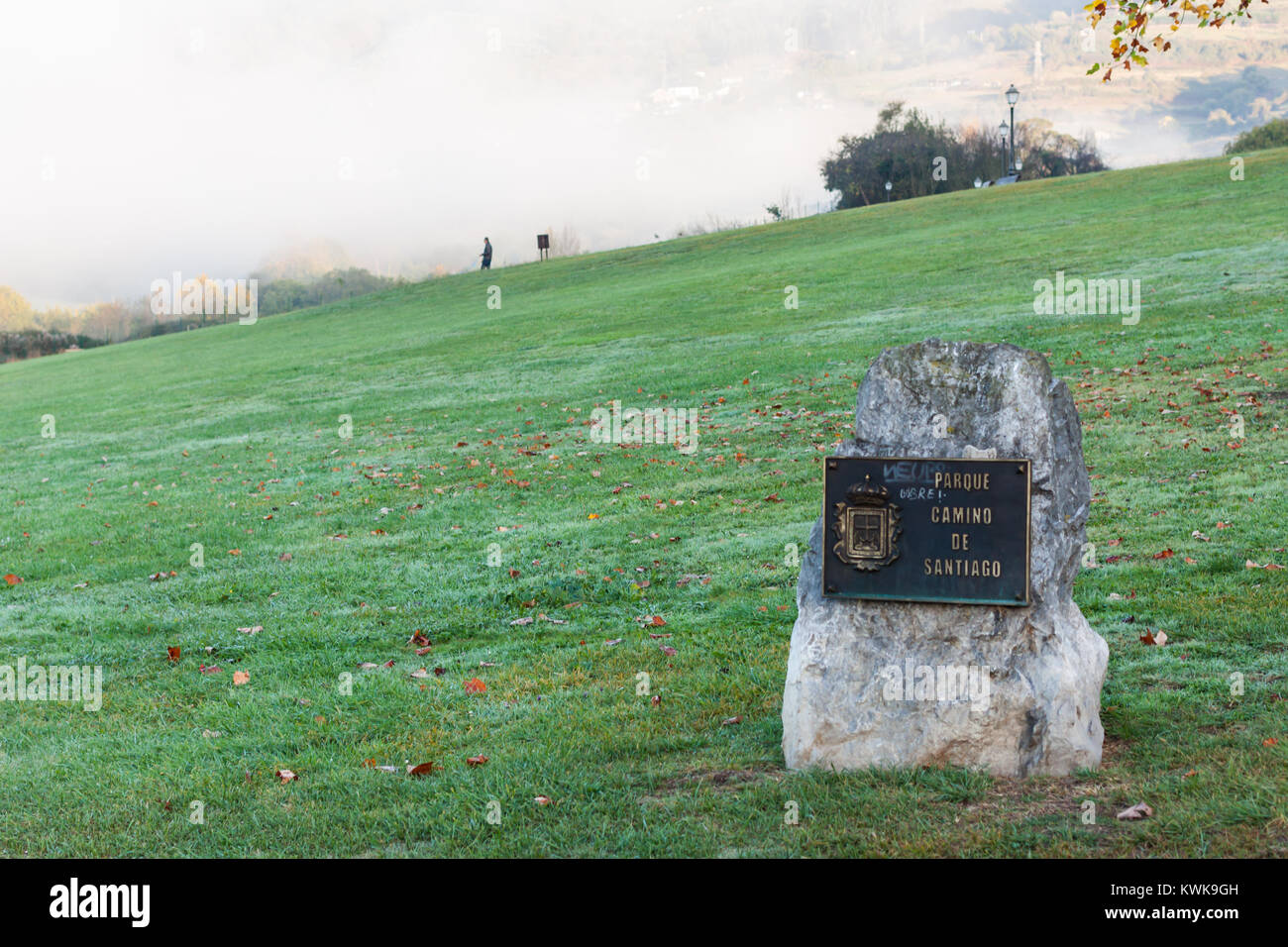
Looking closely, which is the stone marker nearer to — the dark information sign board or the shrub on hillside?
the dark information sign board

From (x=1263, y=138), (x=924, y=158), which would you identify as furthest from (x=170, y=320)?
(x=1263, y=138)

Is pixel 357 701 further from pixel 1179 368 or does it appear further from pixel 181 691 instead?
pixel 1179 368

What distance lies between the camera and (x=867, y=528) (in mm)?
5227

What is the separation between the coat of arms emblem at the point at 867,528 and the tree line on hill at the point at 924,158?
1991 inches

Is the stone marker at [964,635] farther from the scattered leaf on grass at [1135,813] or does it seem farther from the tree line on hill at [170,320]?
the tree line on hill at [170,320]

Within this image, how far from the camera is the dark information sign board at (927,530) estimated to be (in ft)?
16.5

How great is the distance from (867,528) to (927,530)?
29cm

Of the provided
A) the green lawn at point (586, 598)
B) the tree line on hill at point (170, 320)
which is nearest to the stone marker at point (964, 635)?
the green lawn at point (586, 598)

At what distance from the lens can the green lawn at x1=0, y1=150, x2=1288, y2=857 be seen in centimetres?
495

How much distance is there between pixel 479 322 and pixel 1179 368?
21376 millimetres

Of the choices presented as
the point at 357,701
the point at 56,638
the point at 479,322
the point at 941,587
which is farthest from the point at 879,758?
the point at 479,322

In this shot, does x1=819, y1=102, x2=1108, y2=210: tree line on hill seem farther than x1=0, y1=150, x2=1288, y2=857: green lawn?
Yes

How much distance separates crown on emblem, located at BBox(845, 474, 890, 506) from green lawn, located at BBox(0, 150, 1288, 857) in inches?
52.6

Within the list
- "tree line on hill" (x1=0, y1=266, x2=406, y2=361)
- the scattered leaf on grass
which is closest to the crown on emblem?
the scattered leaf on grass
